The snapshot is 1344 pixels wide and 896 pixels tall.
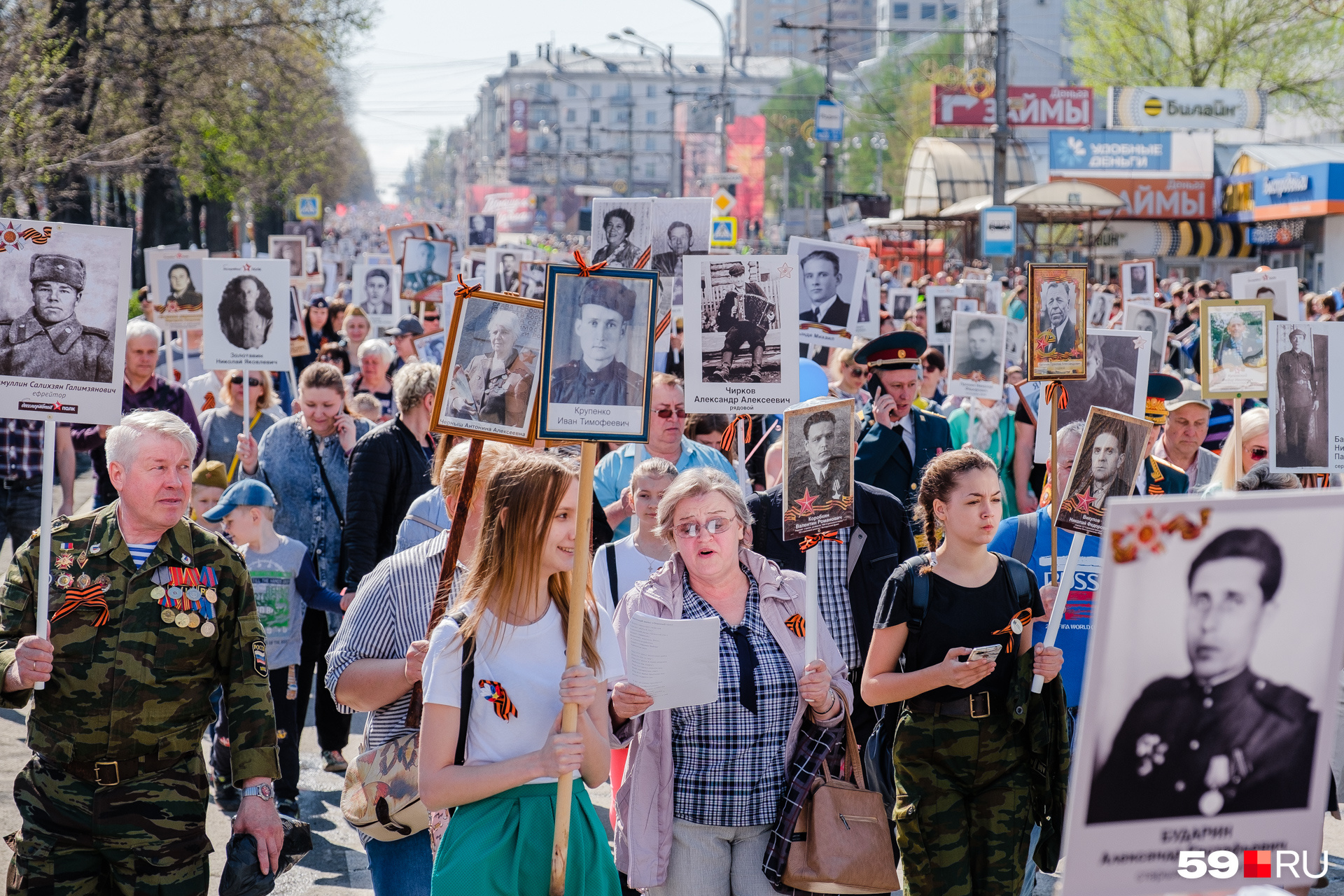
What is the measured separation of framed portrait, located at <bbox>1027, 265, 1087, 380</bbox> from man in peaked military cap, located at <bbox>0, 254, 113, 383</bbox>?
331 centimetres

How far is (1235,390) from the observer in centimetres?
629

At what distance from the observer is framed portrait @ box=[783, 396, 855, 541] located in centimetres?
450

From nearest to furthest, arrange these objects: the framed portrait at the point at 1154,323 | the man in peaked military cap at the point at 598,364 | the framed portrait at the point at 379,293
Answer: the man in peaked military cap at the point at 598,364 → the framed portrait at the point at 1154,323 → the framed portrait at the point at 379,293

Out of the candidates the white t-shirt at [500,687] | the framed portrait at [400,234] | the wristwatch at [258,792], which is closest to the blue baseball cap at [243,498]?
the wristwatch at [258,792]

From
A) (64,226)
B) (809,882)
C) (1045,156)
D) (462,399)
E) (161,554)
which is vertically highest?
(1045,156)

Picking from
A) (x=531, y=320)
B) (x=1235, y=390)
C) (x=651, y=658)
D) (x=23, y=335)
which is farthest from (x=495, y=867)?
(x=1235, y=390)

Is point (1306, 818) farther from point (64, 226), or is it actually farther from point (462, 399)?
point (64, 226)

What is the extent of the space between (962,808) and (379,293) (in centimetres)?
1190

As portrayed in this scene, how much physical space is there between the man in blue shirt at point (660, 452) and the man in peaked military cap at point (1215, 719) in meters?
3.68

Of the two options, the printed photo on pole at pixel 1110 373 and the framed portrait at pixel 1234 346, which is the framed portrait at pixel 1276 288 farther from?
the printed photo on pole at pixel 1110 373

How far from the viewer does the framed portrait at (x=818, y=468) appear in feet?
14.8

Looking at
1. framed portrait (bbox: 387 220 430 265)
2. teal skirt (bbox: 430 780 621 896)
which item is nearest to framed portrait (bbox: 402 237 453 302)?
framed portrait (bbox: 387 220 430 265)

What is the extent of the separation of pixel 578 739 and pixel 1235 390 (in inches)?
165

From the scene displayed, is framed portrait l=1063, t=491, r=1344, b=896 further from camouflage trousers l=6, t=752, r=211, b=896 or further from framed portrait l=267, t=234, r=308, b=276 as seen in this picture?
framed portrait l=267, t=234, r=308, b=276
